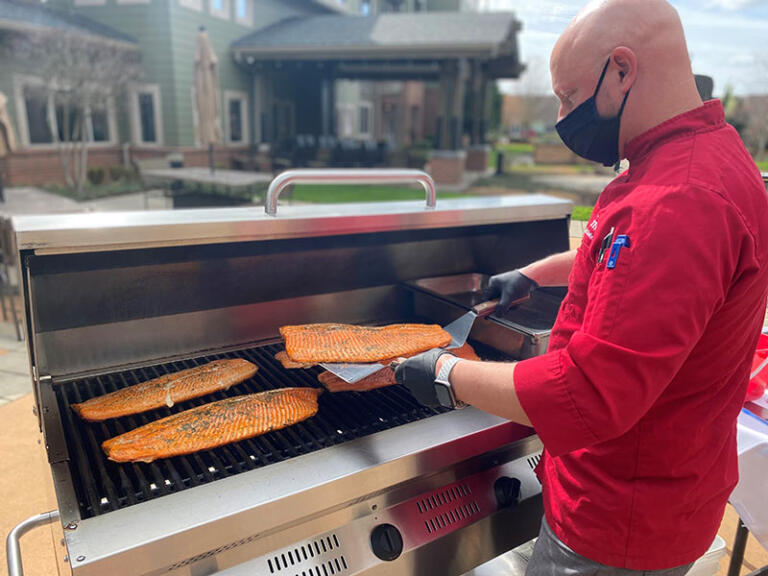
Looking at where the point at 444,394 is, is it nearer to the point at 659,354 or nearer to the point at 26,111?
the point at 659,354

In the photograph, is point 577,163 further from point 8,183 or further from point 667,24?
point 667,24

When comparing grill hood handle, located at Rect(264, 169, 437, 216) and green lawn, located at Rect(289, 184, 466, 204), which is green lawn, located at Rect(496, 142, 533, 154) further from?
grill hood handle, located at Rect(264, 169, 437, 216)

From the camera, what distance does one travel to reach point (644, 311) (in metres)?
0.92

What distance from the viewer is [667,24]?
102cm

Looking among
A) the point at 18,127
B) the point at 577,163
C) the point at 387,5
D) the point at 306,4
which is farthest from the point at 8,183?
the point at 387,5

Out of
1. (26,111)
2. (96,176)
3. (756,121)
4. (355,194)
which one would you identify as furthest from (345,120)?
(756,121)

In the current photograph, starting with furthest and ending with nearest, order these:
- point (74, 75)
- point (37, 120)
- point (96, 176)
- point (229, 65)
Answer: point (229, 65) → point (96, 176) → point (37, 120) → point (74, 75)

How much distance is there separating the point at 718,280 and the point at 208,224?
1268mm

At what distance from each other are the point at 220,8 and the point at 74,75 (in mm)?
5918

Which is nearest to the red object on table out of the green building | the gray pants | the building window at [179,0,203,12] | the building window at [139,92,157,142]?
the gray pants

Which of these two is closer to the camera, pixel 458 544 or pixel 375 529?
pixel 375 529

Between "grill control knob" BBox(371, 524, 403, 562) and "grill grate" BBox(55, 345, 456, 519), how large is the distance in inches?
10.1

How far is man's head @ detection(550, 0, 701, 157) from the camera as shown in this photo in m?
1.02

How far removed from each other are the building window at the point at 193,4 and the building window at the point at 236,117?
2256 millimetres
